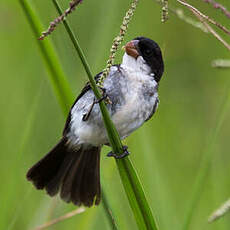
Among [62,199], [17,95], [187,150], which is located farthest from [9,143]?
[187,150]

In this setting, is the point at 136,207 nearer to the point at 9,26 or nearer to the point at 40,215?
the point at 40,215

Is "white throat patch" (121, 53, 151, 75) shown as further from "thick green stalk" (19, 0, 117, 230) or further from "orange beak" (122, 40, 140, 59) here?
"thick green stalk" (19, 0, 117, 230)

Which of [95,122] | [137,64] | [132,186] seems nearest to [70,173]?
[95,122]

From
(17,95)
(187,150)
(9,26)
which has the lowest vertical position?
(187,150)

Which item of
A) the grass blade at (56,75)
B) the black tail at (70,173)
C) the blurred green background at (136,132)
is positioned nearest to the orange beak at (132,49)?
the blurred green background at (136,132)

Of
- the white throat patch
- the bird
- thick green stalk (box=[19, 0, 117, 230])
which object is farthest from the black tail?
thick green stalk (box=[19, 0, 117, 230])

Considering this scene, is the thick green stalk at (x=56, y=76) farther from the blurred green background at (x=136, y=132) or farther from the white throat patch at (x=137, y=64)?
the white throat patch at (x=137, y=64)
